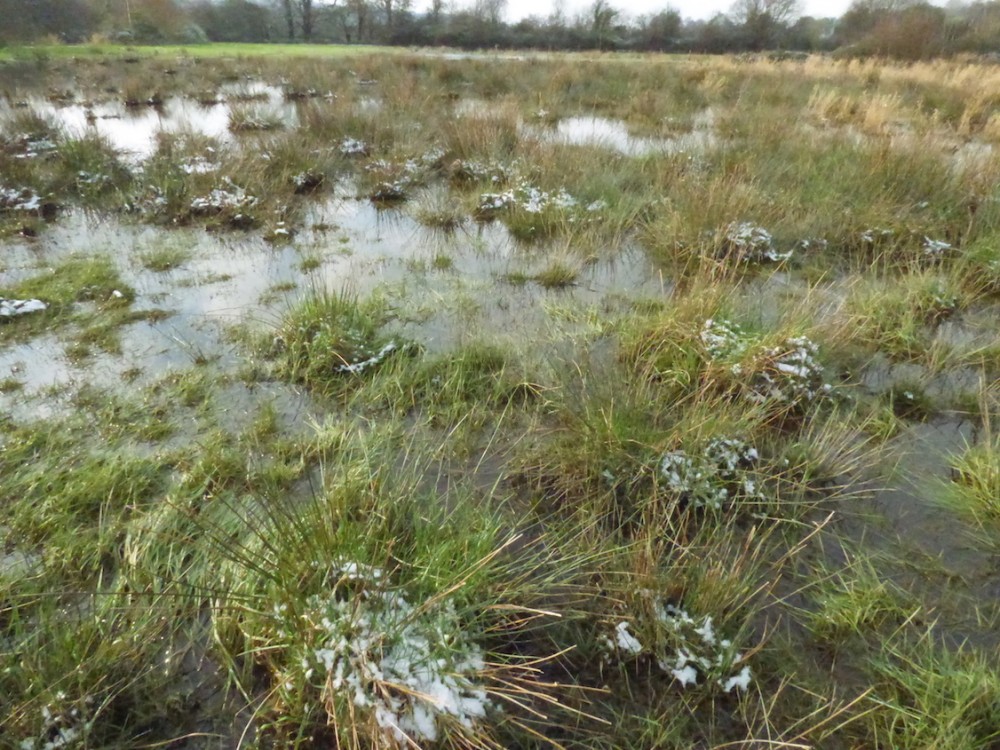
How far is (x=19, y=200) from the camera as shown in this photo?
5.25m

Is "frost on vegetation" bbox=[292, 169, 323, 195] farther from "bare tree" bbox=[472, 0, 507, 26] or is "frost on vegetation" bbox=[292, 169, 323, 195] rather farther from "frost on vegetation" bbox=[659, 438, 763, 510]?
"bare tree" bbox=[472, 0, 507, 26]

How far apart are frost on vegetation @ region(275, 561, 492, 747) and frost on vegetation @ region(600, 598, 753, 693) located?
51 cm

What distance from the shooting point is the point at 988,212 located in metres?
4.86

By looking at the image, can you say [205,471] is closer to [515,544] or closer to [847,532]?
[515,544]

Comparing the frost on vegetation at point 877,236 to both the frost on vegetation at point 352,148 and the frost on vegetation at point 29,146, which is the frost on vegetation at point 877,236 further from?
the frost on vegetation at point 29,146

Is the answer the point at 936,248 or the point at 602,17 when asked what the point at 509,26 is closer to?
the point at 602,17

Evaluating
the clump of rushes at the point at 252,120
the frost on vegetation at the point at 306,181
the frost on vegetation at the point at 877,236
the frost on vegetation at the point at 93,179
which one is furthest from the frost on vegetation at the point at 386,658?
the clump of rushes at the point at 252,120

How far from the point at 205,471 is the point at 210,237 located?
338cm

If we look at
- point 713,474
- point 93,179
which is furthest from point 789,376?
point 93,179

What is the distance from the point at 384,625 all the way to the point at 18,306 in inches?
143

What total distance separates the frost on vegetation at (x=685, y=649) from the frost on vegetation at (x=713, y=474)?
23.5 inches

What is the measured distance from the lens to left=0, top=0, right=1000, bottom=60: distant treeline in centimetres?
2097

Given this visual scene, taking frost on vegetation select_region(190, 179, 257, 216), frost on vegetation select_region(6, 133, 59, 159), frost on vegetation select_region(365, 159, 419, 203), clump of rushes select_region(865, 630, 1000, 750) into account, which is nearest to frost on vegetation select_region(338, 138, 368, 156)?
frost on vegetation select_region(365, 159, 419, 203)

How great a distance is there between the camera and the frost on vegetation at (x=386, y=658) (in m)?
1.47
